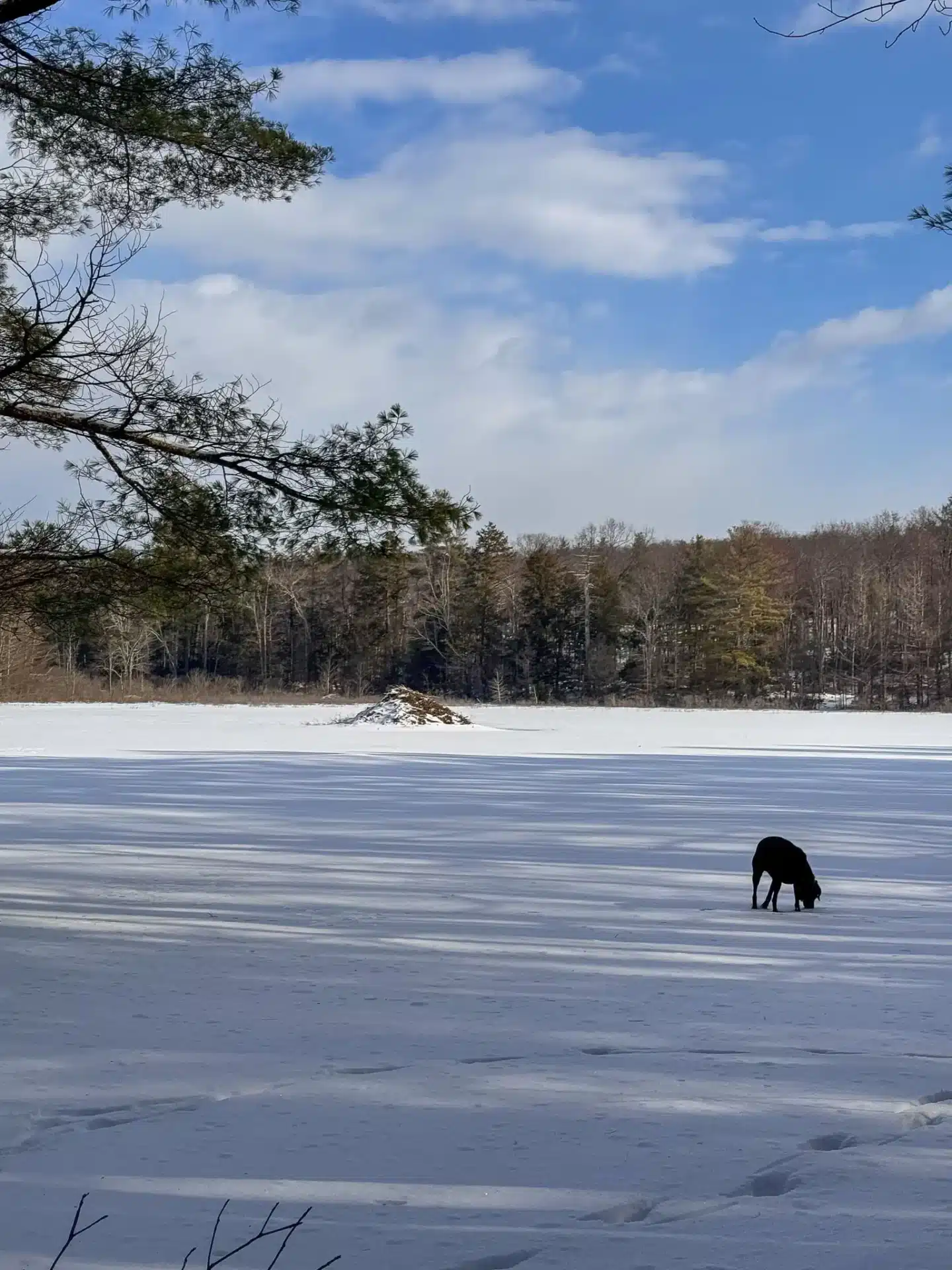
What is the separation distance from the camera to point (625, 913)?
7.48 meters

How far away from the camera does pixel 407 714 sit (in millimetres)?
31672

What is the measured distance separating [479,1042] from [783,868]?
3453 mm

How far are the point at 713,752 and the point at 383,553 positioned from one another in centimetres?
1636

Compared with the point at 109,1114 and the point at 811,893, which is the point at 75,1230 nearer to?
the point at 109,1114

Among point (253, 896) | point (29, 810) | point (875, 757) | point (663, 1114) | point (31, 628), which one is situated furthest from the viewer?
point (875, 757)

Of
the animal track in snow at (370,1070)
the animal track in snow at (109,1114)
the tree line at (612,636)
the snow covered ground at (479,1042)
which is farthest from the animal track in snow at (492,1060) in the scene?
the tree line at (612,636)

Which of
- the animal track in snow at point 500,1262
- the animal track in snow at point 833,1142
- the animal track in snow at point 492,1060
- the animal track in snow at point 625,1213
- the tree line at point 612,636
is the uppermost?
the tree line at point 612,636

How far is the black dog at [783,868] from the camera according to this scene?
24.8 ft

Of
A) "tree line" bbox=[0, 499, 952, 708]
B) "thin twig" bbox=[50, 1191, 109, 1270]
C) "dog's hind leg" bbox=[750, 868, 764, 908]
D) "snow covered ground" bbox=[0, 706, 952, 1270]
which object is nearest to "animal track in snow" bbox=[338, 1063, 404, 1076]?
"snow covered ground" bbox=[0, 706, 952, 1270]

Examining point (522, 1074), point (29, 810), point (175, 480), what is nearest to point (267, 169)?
point (175, 480)

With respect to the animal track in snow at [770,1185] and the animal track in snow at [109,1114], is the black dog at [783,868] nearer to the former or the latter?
the animal track in snow at [770,1185]

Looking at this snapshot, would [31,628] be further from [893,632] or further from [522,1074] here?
[893,632]

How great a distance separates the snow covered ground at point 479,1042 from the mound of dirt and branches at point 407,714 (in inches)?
759

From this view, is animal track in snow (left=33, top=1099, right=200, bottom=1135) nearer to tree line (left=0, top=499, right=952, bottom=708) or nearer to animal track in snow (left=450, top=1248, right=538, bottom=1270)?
animal track in snow (left=450, top=1248, right=538, bottom=1270)
